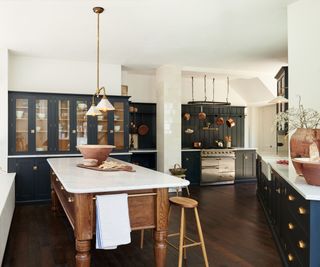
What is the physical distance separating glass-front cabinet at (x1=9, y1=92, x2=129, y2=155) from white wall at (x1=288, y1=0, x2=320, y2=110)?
11.8 feet


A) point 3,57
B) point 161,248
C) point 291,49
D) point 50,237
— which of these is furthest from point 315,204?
point 3,57

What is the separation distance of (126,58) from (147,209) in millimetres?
3984

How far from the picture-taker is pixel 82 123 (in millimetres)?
6000

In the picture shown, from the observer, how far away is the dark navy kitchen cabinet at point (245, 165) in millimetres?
7773

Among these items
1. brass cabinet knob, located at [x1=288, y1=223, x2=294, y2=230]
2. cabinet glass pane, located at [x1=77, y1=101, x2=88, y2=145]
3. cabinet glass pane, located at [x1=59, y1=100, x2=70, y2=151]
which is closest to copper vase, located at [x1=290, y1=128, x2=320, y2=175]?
brass cabinet knob, located at [x1=288, y1=223, x2=294, y2=230]

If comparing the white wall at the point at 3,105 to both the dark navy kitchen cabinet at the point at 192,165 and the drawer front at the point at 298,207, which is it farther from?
the drawer front at the point at 298,207

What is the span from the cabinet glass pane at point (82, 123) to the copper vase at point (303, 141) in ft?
13.2

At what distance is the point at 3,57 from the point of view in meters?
5.34

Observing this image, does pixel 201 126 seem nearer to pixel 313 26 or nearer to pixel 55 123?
pixel 55 123

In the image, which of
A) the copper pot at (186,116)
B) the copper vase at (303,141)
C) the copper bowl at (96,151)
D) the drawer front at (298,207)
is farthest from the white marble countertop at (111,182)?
the copper pot at (186,116)

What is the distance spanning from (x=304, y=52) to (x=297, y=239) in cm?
197

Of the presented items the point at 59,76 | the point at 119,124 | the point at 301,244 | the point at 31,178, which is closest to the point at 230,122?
the point at 119,124

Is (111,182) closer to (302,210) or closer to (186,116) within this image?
(302,210)

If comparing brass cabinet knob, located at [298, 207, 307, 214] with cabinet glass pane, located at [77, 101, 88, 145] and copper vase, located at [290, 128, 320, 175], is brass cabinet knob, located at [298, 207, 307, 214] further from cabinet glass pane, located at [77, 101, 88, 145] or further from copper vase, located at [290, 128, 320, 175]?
cabinet glass pane, located at [77, 101, 88, 145]
